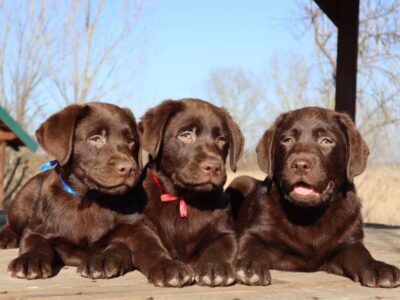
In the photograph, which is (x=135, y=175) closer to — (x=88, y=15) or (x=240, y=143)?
(x=240, y=143)

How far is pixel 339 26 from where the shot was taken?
6738 millimetres

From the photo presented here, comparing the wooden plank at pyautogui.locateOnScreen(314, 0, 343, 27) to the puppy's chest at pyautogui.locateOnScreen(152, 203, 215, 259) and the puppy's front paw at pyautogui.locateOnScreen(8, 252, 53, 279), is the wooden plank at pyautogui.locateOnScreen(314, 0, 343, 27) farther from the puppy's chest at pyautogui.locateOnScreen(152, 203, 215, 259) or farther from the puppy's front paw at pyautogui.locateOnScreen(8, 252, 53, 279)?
the puppy's front paw at pyautogui.locateOnScreen(8, 252, 53, 279)

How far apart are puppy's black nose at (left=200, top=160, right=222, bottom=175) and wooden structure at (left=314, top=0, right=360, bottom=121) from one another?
279cm

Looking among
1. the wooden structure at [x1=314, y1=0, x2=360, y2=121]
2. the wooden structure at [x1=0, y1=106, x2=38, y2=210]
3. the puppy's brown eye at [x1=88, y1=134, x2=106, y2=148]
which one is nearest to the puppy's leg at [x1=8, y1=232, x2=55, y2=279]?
the puppy's brown eye at [x1=88, y1=134, x2=106, y2=148]

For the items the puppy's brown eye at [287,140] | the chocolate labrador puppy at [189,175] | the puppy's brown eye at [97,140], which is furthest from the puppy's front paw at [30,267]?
the puppy's brown eye at [287,140]

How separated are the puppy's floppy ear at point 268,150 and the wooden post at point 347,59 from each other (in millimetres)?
2172

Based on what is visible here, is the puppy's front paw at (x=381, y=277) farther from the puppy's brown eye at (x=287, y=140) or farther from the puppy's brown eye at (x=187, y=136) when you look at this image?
the puppy's brown eye at (x=187, y=136)

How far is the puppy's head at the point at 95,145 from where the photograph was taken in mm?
4145

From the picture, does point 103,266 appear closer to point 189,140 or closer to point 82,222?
point 82,222

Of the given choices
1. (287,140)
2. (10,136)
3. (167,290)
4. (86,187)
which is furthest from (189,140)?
(10,136)

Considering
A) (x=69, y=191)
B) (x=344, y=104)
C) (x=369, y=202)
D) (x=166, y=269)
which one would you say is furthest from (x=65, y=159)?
(x=369, y=202)

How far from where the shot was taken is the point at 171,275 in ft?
11.3

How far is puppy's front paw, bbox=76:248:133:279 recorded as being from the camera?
3668 mm

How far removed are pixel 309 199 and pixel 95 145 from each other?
1.52 meters
